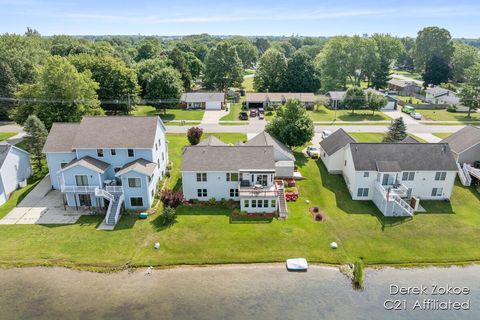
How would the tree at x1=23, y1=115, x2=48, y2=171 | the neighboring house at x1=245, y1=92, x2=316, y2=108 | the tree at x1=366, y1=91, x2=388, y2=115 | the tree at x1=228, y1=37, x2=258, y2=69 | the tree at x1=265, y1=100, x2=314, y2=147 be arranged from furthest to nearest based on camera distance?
the tree at x1=228, y1=37, x2=258, y2=69 → the neighboring house at x1=245, y1=92, x2=316, y2=108 → the tree at x1=366, y1=91, x2=388, y2=115 → the tree at x1=265, y1=100, x2=314, y2=147 → the tree at x1=23, y1=115, x2=48, y2=171

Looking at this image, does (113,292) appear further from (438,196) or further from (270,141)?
(438,196)

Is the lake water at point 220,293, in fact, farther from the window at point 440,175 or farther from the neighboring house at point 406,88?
the neighboring house at point 406,88

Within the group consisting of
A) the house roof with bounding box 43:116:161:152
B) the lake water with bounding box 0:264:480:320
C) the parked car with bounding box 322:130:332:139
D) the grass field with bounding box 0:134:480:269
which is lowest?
the lake water with bounding box 0:264:480:320

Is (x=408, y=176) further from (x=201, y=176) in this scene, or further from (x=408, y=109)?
(x=408, y=109)

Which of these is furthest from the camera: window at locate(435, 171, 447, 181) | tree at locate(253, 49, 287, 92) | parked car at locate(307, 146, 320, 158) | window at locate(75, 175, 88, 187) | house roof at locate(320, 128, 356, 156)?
tree at locate(253, 49, 287, 92)

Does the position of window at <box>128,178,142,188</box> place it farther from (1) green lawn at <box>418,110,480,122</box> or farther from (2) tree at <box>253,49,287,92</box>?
(1) green lawn at <box>418,110,480,122</box>

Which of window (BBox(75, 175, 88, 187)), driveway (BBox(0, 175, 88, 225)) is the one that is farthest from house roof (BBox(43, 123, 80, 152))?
driveway (BBox(0, 175, 88, 225))

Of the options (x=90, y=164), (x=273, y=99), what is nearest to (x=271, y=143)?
(x=90, y=164)

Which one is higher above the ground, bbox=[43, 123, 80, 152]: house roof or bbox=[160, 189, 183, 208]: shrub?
bbox=[43, 123, 80, 152]: house roof
